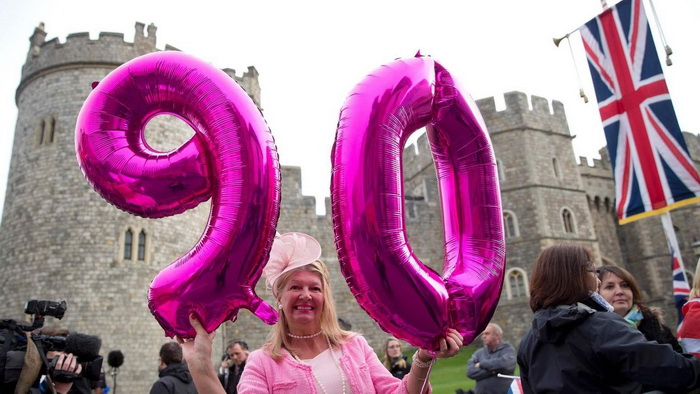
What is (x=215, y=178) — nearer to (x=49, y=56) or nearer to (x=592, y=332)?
(x=592, y=332)

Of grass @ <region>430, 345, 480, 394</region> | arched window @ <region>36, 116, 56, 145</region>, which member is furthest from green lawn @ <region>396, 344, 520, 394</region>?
arched window @ <region>36, 116, 56, 145</region>

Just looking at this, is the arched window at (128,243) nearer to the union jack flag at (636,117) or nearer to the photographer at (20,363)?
the photographer at (20,363)

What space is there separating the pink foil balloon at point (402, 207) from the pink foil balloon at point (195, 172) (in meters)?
0.29

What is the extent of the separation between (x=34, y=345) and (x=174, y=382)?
1111 millimetres

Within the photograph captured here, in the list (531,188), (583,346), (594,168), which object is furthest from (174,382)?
(594,168)

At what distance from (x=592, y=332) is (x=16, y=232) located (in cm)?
1350

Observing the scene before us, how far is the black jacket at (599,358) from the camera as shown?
71.7 inches

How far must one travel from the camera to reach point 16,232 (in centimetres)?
1230

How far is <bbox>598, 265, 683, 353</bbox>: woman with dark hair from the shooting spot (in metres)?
2.67

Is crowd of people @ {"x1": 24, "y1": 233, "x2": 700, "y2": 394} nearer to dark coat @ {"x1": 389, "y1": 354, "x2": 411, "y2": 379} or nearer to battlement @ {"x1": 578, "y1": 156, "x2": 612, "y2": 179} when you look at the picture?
dark coat @ {"x1": 389, "y1": 354, "x2": 411, "y2": 379}

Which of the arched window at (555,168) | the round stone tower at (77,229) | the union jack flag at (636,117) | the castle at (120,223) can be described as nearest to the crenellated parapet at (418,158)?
the castle at (120,223)

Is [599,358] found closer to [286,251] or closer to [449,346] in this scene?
[449,346]

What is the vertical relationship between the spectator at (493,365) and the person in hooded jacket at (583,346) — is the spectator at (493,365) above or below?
below

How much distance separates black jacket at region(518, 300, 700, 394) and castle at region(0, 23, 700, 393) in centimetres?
794
